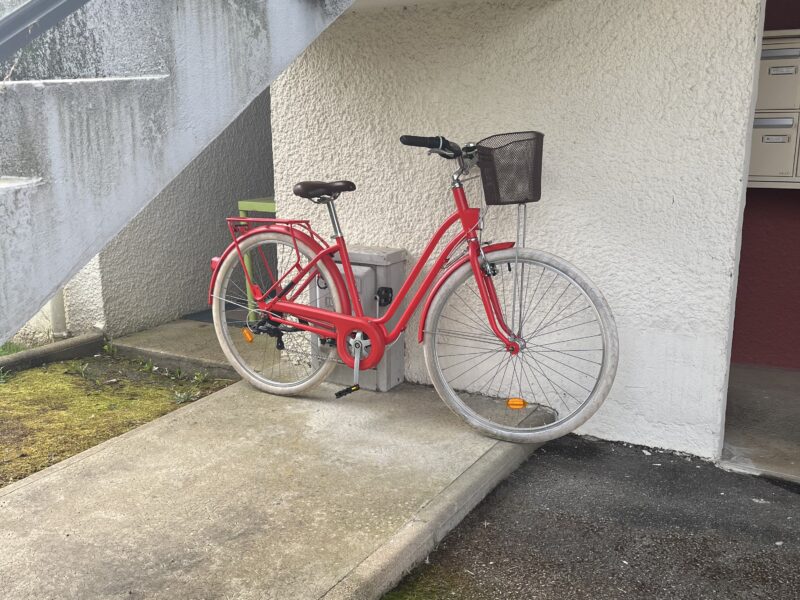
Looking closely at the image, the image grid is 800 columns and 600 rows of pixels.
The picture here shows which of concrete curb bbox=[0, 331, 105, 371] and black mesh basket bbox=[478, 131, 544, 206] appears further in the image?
concrete curb bbox=[0, 331, 105, 371]

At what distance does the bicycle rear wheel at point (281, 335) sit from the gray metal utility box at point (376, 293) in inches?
6.5

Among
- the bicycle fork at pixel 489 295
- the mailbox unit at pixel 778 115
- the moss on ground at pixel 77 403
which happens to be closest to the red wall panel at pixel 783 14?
the mailbox unit at pixel 778 115

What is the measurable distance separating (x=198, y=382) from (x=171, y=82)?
3.05m

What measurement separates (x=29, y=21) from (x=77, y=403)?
320 cm

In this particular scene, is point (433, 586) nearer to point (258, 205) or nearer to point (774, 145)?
point (774, 145)

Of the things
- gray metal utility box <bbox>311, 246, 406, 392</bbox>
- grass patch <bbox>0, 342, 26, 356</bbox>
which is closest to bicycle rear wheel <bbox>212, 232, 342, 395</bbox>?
gray metal utility box <bbox>311, 246, 406, 392</bbox>

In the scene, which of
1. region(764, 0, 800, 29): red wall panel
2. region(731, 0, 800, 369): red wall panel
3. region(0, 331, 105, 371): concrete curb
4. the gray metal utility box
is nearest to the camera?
the gray metal utility box

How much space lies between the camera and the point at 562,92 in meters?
3.67

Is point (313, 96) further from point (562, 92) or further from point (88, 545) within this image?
point (88, 545)

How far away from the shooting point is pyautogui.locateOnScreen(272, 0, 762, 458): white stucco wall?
3389 mm

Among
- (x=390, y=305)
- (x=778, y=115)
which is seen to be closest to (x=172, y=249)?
(x=390, y=305)

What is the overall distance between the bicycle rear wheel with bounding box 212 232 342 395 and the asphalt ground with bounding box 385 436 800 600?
1.26 metres

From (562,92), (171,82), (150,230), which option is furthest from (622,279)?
(150,230)

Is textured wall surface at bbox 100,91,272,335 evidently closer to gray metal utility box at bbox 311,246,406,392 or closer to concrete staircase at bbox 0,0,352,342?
gray metal utility box at bbox 311,246,406,392
